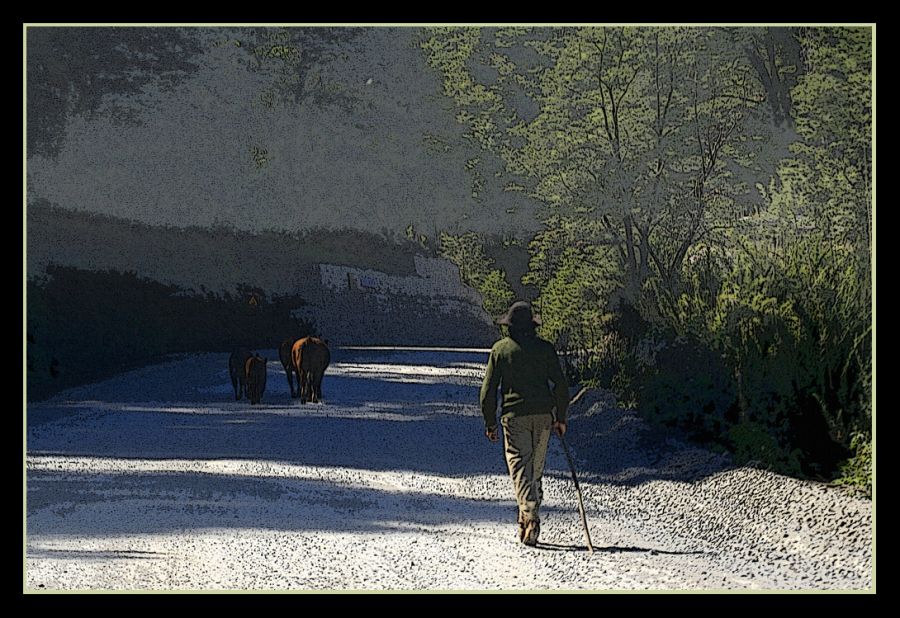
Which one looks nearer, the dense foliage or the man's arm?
the man's arm

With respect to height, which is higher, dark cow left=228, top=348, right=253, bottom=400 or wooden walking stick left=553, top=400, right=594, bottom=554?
dark cow left=228, top=348, right=253, bottom=400

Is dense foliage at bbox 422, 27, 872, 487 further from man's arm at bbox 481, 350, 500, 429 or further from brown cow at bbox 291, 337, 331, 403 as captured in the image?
brown cow at bbox 291, 337, 331, 403

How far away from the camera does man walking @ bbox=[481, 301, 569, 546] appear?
7.05 m

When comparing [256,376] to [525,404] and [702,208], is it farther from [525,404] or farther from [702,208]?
[702,208]

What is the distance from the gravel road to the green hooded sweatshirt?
37 centimetres

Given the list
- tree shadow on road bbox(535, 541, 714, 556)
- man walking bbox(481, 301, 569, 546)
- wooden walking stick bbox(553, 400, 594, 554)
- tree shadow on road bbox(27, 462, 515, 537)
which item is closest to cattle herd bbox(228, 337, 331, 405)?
tree shadow on road bbox(27, 462, 515, 537)

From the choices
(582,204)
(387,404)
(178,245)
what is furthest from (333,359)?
(582,204)

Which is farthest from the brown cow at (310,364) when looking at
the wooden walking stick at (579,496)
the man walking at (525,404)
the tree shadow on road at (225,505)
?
the wooden walking stick at (579,496)

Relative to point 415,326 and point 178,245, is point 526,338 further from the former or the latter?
point 178,245

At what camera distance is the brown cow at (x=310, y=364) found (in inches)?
297

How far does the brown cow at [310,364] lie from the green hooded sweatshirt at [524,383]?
36.8 inches

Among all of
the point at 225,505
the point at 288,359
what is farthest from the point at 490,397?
the point at 225,505

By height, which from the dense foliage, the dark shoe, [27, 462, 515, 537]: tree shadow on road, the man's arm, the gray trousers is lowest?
the dark shoe

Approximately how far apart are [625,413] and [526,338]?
2.44 feet
